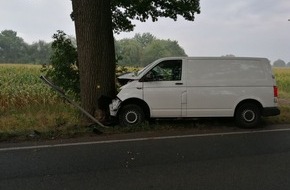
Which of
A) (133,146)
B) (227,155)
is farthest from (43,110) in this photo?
(227,155)

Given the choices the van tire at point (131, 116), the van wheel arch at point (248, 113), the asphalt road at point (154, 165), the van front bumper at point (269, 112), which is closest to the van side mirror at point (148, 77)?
the van tire at point (131, 116)

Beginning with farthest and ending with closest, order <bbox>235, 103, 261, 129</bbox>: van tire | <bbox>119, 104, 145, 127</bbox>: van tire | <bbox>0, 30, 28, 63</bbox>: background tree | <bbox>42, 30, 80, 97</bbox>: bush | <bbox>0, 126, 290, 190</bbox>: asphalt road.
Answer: <bbox>0, 30, 28, 63</bbox>: background tree, <bbox>42, 30, 80, 97</bbox>: bush, <bbox>235, 103, 261, 129</bbox>: van tire, <bbox>119, 104, 145, 127</bbox>: van tire, <bbox>0, 126, 290, 190</bbox>: asphalt road

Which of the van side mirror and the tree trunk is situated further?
the tree trunk

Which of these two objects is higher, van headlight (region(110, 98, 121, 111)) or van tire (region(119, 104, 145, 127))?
van headlight (region(110, 98, 121, 111))

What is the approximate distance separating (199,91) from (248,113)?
4.74 ft

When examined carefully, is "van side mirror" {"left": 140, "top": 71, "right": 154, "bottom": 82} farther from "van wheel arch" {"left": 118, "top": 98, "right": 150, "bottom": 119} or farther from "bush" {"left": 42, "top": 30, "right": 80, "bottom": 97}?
"bush" {"left": 42, "top": 30, "right": 80, "bottom": 97}

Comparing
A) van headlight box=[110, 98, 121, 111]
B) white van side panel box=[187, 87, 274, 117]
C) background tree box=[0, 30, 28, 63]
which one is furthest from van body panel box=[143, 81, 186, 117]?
background tree box=[0, 30, 28, 63]

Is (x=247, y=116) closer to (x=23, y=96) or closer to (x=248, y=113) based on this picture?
(x=248, y=113)

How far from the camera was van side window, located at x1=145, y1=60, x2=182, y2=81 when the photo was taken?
31.6 feet

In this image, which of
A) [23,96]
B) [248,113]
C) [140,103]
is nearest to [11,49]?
[23,96]

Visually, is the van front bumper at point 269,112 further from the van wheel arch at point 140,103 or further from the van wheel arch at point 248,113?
the van wheel arch at point 140,103

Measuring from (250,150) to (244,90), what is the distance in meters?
2.92

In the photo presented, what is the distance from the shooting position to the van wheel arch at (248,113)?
9.77 m

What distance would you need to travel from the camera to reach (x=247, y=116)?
979cm
